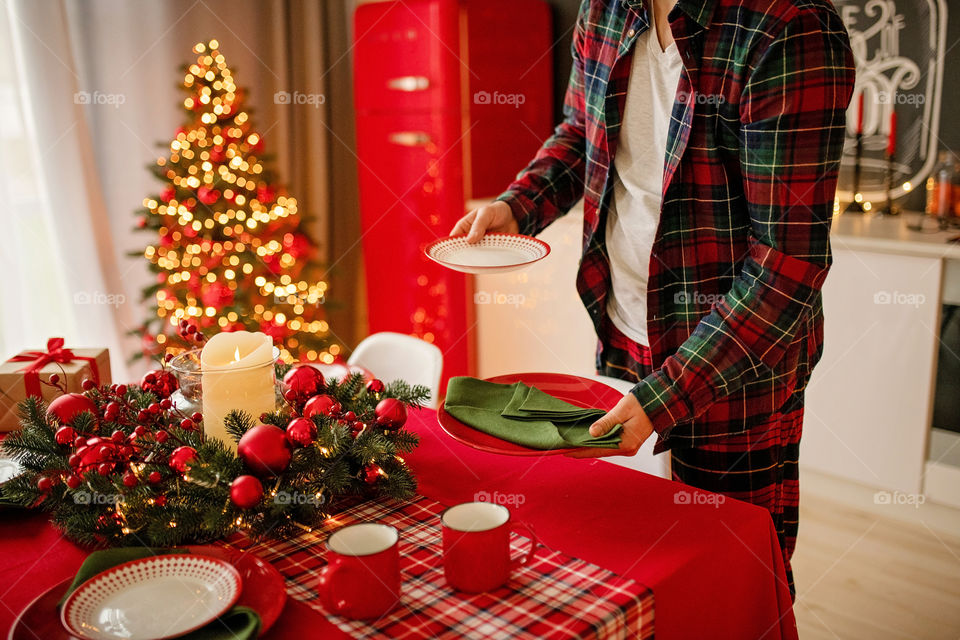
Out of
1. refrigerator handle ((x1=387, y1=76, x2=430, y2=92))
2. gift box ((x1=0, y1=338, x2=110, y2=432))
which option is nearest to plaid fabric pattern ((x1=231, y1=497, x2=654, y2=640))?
gift box ((x1=0, y1=338, x2=110, y2=432))

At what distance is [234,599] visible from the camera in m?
0.95

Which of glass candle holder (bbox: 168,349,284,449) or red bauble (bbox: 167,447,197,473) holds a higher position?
glass candle holder (bbox: 168,349,284,449)

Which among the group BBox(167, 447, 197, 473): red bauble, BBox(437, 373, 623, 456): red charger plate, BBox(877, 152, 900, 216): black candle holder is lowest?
BBox(437, 373, 623, 456): red charger plate

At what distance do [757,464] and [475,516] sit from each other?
0.74 metres

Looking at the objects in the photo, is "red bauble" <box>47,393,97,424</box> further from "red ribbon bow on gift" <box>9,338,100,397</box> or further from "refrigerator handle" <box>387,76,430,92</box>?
"refrigerator handle" <box>387,76,430,92</box>

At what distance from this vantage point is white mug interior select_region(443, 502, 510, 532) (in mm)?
1015

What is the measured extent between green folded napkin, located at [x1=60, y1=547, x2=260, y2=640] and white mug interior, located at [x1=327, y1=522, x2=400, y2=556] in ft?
0.38

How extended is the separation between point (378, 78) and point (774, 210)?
2321 mm

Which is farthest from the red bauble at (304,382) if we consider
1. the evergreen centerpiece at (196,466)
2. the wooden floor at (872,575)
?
the wooden floor at (872,575)

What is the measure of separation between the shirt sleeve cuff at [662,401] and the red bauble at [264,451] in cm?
52

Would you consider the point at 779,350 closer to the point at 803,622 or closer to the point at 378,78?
the point at 803,622

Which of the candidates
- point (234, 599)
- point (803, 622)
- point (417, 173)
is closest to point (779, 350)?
point (234, 599)

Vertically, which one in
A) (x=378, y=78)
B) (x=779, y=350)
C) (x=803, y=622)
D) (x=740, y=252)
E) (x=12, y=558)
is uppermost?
(x=378, y=78)

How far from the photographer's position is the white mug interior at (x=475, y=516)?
39.9 inches
